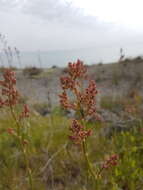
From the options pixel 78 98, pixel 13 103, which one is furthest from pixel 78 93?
pixel 13 103

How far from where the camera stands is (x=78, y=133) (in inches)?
54.1

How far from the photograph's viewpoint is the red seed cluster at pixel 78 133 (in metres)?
1.37

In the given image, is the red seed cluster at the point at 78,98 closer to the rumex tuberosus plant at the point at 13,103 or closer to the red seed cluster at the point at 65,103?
the red seed cluster at the point at 65,103

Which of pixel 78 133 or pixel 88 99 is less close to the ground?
pixel 88 99

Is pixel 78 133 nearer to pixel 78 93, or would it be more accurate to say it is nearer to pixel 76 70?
pixel 78 93

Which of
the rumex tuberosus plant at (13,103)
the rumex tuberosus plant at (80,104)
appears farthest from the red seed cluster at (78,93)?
the rumex tuberosus plant at (13,103)

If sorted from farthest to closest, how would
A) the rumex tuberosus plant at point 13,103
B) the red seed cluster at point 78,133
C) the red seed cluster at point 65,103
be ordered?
the rumex tuberosus plant at point 13,103 < the red seed cluster at point 65,103 < the red seed cluster at point 78,133

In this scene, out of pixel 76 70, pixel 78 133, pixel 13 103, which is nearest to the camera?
pixel 78 133

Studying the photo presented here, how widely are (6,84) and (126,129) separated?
2.53 m

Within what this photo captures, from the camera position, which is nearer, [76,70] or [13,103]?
[76,70]

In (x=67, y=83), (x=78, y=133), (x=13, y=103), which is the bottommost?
(x=78, y=133)

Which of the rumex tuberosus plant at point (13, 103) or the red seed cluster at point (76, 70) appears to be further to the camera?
the rumex tuberosus plant at point (13, 103)

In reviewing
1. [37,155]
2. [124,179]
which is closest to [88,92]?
[124,179]

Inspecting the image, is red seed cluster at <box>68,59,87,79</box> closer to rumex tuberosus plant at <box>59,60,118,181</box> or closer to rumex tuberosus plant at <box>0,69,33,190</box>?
rumex tuberosus plant at <box>59,60,118,181</box>
